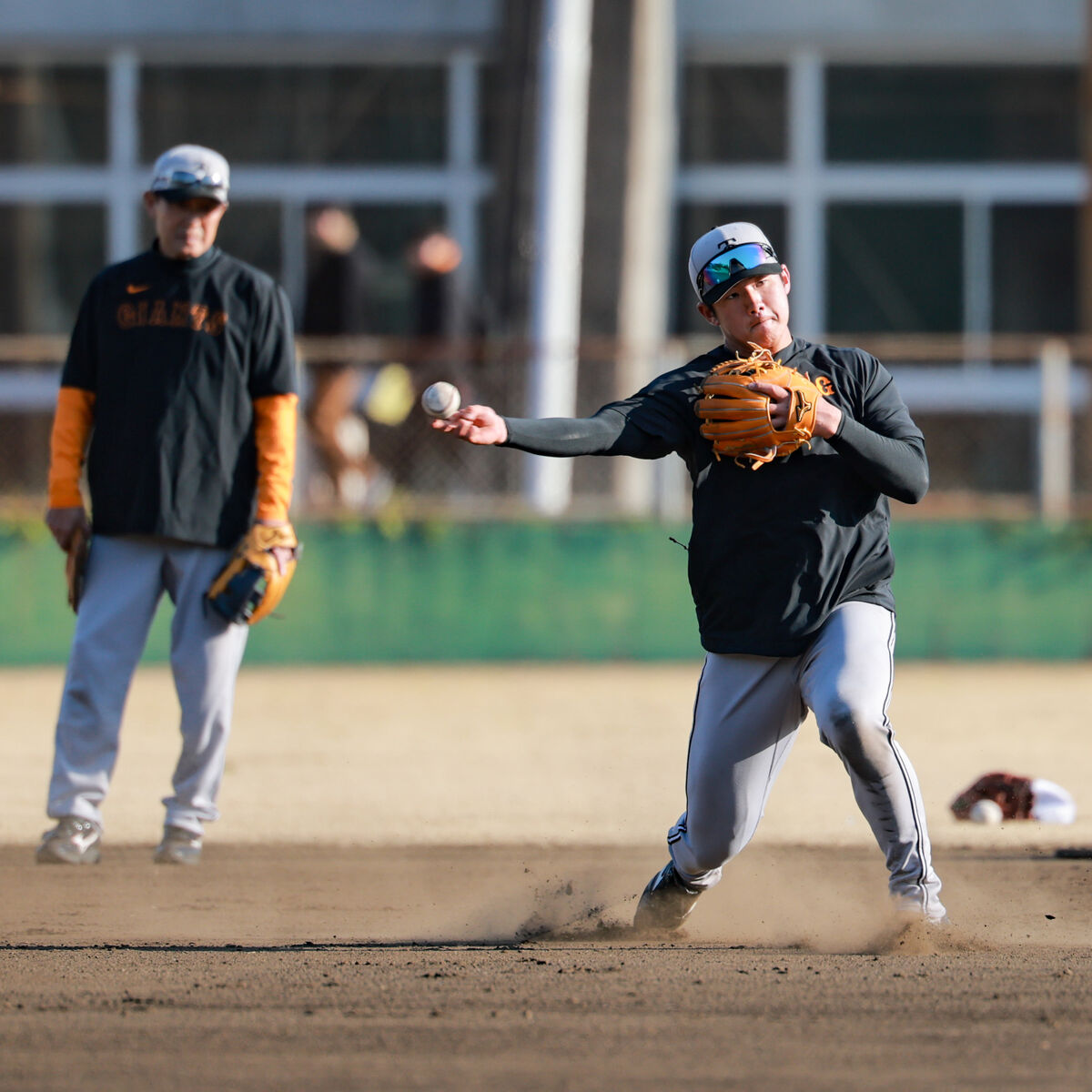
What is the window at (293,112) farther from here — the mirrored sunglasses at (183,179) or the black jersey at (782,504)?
the black jersey at (782,504)

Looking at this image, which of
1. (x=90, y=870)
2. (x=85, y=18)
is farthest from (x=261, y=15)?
(x=90, y=870)

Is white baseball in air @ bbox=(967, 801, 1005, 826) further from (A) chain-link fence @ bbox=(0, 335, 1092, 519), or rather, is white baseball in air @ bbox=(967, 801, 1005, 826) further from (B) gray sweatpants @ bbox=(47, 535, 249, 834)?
(A) chain-link fence @ bbox=(0, 335, 1092, 519)

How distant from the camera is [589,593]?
39.7ft

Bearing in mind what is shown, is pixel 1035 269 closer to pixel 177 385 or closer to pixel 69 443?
pixel 177 385

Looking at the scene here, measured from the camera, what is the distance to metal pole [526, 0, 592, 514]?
15.0 meters

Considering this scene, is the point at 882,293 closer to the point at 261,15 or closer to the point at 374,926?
the point at 261,15

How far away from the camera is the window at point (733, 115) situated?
1806 cm

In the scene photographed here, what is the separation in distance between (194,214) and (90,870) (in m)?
2.16

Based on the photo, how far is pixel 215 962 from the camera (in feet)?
15.7

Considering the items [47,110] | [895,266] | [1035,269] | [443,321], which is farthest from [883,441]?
[47,110]

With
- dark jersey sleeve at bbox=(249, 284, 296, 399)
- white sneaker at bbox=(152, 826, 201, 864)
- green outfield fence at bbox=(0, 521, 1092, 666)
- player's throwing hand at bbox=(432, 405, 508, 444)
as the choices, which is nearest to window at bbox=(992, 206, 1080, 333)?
green outfield fence at bbox=(0, 521, 1092, 666)

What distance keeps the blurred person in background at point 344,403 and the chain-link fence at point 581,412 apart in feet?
0.04

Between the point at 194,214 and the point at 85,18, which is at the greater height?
the point at 85,18

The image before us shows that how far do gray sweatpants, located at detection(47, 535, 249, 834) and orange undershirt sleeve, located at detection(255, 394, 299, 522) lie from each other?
216 millimetres
